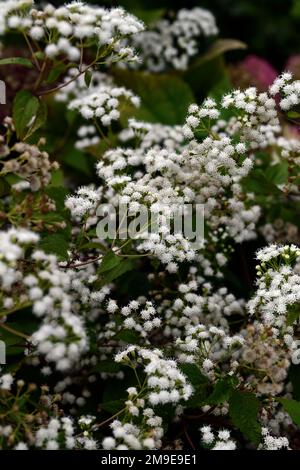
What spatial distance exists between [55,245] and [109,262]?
0.15m

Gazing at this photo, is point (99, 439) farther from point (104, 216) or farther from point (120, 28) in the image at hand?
point (120, 28)

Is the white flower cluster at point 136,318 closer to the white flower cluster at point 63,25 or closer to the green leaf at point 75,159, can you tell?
the white flower cluster at point 63,25

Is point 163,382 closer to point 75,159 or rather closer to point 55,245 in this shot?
point 55,245

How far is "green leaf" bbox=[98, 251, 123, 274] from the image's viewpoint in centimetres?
176

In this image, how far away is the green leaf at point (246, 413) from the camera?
166cm

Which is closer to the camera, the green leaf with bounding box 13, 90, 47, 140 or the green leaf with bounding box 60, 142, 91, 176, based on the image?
the green leaf with bounding box 13, 90, 47, 140

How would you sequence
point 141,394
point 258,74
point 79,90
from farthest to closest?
point 258,74 → point 79,90 → point 141,394

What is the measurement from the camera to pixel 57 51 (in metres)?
1.59

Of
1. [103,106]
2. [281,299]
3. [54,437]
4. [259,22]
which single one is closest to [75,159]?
[103,106]

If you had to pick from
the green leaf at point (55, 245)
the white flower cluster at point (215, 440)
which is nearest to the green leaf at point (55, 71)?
the green leaf at point (55, 245)

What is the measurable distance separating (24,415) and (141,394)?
0.33 metres

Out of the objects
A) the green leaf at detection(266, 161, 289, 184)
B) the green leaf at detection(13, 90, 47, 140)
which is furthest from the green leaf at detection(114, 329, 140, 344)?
the green leaf at detection(266, 161, 289, 184)


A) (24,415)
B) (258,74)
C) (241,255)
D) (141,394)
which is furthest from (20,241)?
(258,74)

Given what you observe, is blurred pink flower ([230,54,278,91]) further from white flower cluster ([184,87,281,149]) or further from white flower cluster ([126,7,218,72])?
white flower cluster ([184,87,281,149])
